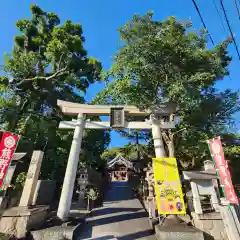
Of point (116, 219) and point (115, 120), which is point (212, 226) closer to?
point (116, 219)

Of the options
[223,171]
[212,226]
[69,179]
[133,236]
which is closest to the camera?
[223,171]

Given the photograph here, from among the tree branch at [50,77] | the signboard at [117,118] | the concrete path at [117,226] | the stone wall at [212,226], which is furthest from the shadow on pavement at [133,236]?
the tree branch at [50,77]

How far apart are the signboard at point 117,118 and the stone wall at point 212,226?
15.3 ft

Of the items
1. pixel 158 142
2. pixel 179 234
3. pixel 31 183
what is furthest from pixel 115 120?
pixel 179 234

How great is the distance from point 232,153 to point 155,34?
35.6 feet

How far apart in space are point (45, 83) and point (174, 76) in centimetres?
1051

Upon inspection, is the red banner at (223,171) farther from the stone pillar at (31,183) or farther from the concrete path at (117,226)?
the stone pillar at (31,183)

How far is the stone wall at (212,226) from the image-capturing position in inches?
211

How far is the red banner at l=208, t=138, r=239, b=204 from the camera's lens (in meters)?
4.41

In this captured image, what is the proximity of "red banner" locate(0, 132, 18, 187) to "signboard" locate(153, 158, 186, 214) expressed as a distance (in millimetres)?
5181

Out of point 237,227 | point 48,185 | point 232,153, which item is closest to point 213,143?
point 237,227

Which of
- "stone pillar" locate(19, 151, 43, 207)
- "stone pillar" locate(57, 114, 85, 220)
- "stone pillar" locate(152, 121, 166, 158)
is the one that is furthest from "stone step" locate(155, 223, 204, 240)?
"stone pillar" locate(19, 151, 43, 207)

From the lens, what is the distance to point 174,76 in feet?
32.3

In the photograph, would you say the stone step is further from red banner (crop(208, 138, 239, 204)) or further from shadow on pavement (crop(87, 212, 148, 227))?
shadow on pavement (crop(87, 212, 148, 227))
